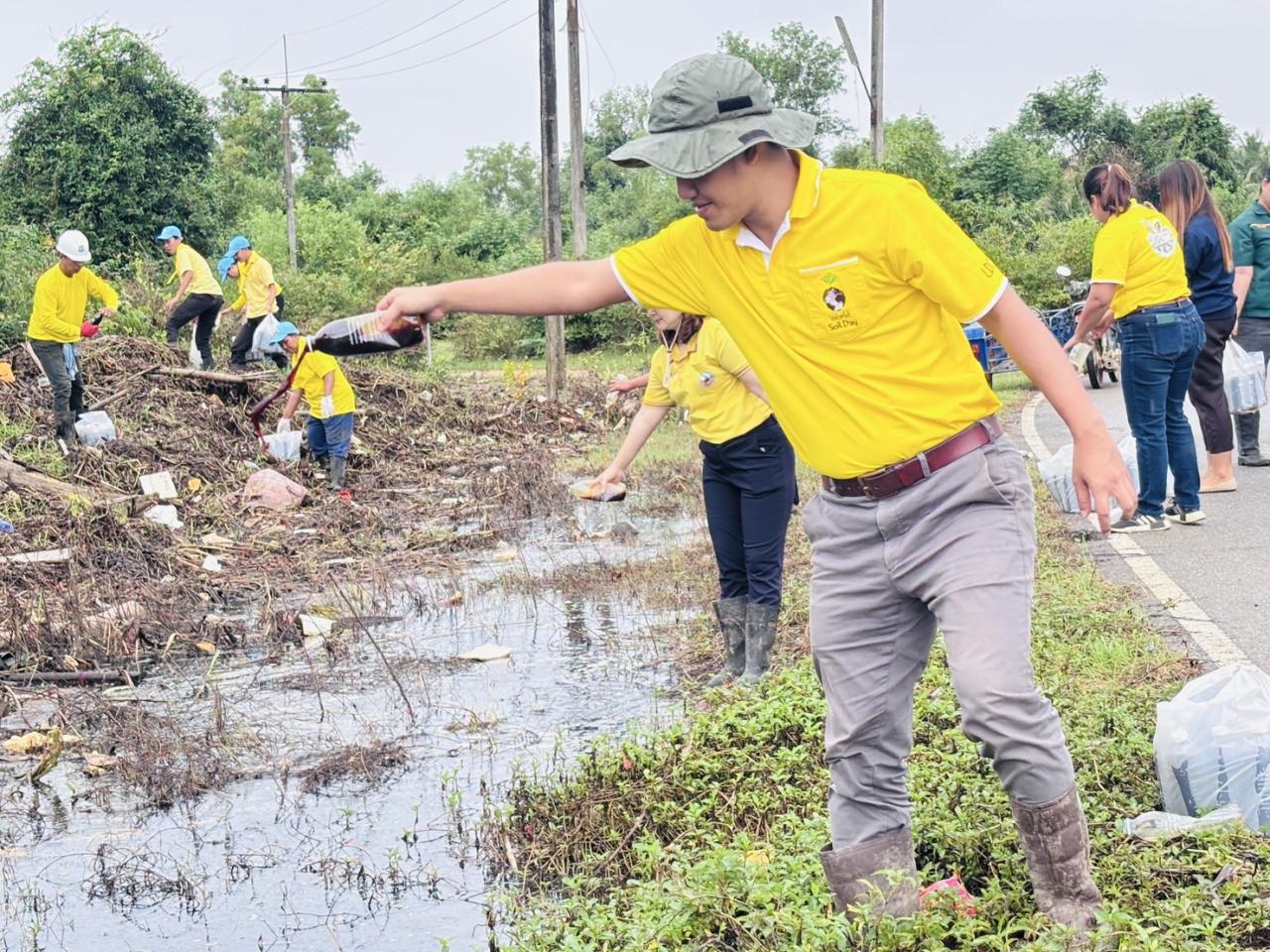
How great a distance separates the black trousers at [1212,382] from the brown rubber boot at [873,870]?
653 centimetres

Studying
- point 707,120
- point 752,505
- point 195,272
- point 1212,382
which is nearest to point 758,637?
point 752,505

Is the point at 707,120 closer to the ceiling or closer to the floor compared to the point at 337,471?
closer to the ceiling

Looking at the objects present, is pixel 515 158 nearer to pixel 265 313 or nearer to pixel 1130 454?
pixel 265 313

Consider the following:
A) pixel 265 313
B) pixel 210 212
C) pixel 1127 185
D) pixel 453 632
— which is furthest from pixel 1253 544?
pixel 210 212

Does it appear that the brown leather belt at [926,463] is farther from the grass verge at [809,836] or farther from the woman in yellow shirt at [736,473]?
the woman in yellow shirt at [736,473]

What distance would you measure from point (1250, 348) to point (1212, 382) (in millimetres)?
1155

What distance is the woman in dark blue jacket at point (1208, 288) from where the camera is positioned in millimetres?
8906

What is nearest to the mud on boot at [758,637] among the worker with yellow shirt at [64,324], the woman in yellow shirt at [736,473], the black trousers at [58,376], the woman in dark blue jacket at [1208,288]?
the woman in yellow shirt at [736,473]

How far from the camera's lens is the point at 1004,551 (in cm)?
341

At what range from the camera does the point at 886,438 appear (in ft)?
11.4

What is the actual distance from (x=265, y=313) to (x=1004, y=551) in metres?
15.1

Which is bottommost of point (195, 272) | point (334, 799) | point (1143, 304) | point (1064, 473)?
point (334, 799)

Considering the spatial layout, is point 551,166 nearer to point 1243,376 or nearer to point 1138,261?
point 1243,376

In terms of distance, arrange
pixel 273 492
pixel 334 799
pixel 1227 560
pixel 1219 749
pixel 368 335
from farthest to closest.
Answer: pixel 273 492
pixel 1227 560
pixel 334 799
pixel 1219 749
pixel 368 335
